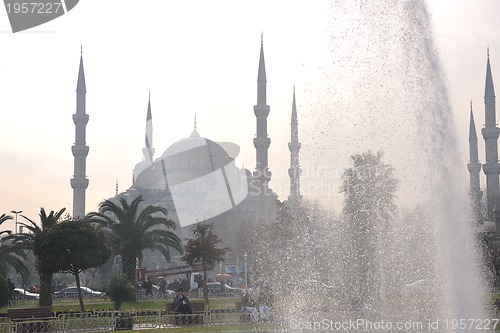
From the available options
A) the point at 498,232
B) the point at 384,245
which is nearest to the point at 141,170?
the point at 498,232

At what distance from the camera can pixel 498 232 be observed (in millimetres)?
35719

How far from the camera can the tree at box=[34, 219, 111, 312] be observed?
805 inches

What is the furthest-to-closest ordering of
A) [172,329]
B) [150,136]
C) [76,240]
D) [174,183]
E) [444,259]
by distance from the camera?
[150,136]
[174,183]
[76,240]
[172,329]
[444,259]

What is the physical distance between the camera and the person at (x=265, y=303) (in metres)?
14.3

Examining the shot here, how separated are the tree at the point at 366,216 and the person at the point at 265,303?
176 centimetres

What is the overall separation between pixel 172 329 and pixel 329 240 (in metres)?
6.24

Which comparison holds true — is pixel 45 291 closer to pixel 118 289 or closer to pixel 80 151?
pixel 118 289

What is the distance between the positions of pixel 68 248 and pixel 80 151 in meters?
32.4

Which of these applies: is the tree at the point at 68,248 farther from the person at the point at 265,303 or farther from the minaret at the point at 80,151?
the minaret at the point at 80,151

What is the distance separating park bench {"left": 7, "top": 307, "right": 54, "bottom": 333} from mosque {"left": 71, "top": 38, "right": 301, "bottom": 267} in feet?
107

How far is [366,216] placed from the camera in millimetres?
19422

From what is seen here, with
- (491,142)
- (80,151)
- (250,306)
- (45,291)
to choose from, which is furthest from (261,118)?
(250,306)

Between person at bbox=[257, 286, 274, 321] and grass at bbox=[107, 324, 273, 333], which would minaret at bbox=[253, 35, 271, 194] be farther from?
grass at bbox=[107, 324, 273, 333]

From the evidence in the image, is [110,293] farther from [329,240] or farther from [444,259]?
[444,259]
